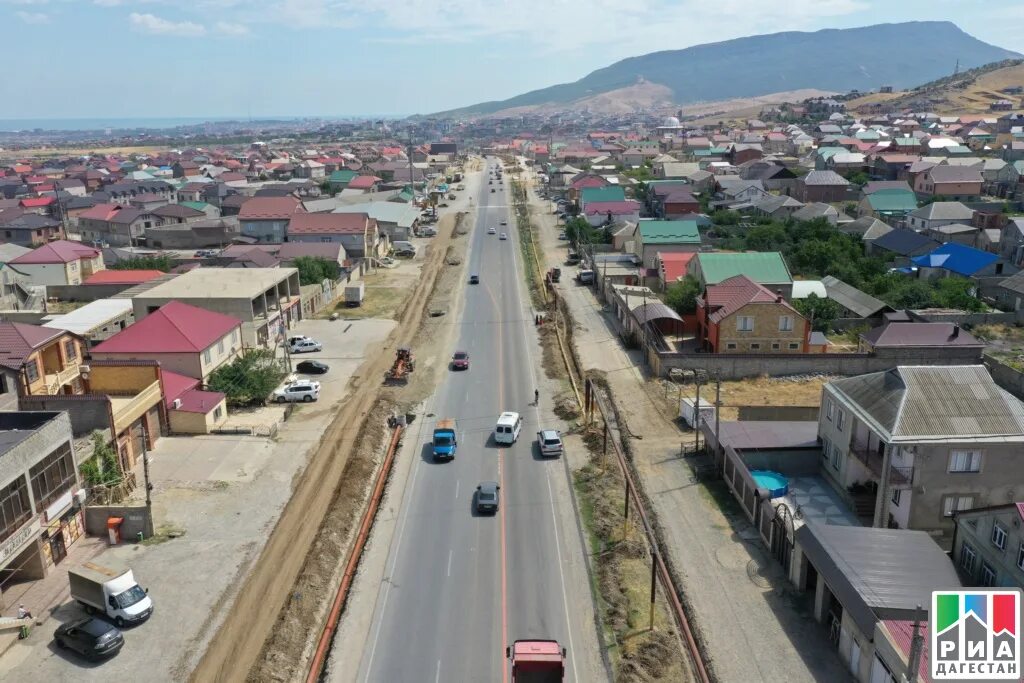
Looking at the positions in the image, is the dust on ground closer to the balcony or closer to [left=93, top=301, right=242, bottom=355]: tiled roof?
[left=93, top=301, right=242, bottom=355]: tiled roof

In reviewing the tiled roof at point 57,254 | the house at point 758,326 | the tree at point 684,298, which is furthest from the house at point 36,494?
the tiled roof at point 57,254

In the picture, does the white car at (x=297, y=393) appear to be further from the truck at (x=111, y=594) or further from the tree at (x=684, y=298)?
the tree at (x=684, y=298)

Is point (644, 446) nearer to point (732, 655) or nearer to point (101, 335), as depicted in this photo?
point (732, 655)

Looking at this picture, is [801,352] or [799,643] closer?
[799,643]

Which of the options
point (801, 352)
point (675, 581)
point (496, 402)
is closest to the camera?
point (675, 581)

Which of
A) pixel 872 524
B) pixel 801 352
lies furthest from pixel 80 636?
pixel 801 352

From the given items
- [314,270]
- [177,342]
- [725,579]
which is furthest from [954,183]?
[177,342]

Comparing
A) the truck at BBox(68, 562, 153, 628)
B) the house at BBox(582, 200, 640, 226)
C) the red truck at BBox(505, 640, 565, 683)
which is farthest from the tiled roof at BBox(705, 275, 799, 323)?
the house at BBox(582, 200, 640, 226)

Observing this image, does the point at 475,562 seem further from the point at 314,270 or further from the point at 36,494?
the point at 314,270
